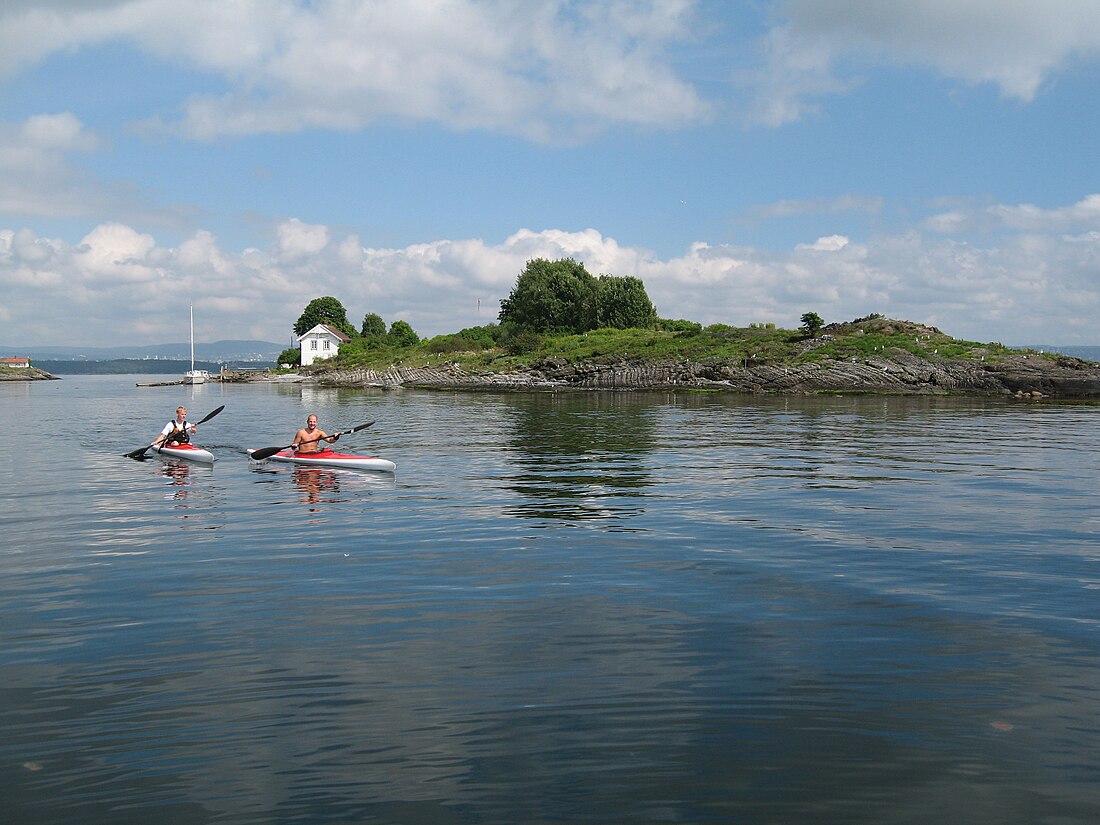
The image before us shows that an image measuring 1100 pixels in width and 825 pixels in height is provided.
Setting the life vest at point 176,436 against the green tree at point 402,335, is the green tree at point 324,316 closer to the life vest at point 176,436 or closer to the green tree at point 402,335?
the green tree at point 402,335

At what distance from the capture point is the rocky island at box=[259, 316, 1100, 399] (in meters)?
74.1

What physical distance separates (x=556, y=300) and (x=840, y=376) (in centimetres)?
5360

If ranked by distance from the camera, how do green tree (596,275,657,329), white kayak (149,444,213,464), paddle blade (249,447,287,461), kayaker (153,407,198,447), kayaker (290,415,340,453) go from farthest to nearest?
green tree (596,275,657,329), kayaker (153,407,198,447), white kayak (149,444,213,464), paddle blade (249,447,287,461), kayaker (290,415,340,453)

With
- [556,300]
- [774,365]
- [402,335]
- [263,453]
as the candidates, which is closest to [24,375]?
[402,335]

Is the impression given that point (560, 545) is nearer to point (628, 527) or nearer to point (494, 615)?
point (628, 527)

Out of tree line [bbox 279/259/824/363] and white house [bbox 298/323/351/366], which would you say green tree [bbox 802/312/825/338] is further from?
white house [bbox 298/323/351/366]

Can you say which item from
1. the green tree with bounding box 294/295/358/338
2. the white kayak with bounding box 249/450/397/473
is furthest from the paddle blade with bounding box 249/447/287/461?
the green tree with bounding box 294/295/358/338

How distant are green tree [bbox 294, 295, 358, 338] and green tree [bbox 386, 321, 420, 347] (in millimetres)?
20367

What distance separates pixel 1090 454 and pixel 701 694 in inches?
1135

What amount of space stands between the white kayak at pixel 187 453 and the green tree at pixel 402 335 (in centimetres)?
10885

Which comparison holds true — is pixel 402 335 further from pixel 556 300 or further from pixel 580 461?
pixel 580 461

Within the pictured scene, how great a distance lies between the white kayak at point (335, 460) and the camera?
86.6 feet

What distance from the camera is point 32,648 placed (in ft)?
33.6

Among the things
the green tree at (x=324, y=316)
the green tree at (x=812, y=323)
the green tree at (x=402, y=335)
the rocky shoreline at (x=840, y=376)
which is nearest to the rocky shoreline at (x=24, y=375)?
the green tree at (x=324, y=316)
